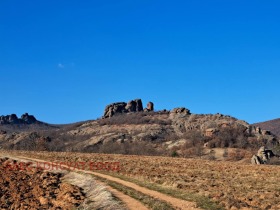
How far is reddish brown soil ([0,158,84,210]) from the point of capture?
2747cm

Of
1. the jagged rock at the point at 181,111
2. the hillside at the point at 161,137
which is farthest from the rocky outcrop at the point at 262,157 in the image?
the jagged rock at the point at 181,111

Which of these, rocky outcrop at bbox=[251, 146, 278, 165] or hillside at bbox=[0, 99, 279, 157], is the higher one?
hillside at bbox=[0, 99, 279, 157]

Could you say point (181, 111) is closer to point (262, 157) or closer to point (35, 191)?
point (262, 157)

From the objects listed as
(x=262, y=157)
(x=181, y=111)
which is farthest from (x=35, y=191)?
(x=181, y=111)

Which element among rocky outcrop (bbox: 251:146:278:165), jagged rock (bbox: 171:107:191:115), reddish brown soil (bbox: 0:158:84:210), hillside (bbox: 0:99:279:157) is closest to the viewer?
reddish brown soil (bbox: 0:158:84:210)

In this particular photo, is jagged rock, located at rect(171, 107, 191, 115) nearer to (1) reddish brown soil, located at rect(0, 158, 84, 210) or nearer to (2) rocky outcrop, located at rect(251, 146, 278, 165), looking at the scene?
(2) rocky outcrop, located at rect(251, 146, 278, 165)

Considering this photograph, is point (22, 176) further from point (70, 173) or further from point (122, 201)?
point (122, 201)

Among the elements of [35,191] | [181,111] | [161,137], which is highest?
[181,111]

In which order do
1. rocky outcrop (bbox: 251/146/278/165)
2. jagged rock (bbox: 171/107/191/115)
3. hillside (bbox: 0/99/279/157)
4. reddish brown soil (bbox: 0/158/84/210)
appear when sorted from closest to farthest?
1. reddish brown soil (bbox: 0/158/84/210)
2. rocky outcrop (bbox: 251/146/278/165)
3. hillside (bbox: 0/99/279/157)
4. jagged rock (bbox: 171/107/191/115)

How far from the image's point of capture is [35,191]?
109ft

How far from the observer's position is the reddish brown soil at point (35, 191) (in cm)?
2747

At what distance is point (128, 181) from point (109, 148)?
3290 inches

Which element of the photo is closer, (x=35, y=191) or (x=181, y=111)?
(x=35, y=191)

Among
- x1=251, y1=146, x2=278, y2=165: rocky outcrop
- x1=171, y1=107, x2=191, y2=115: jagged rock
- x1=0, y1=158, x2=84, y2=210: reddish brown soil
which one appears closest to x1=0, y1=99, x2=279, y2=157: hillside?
x1=171, y1=107, x2=191, y2=115: jagged rock
